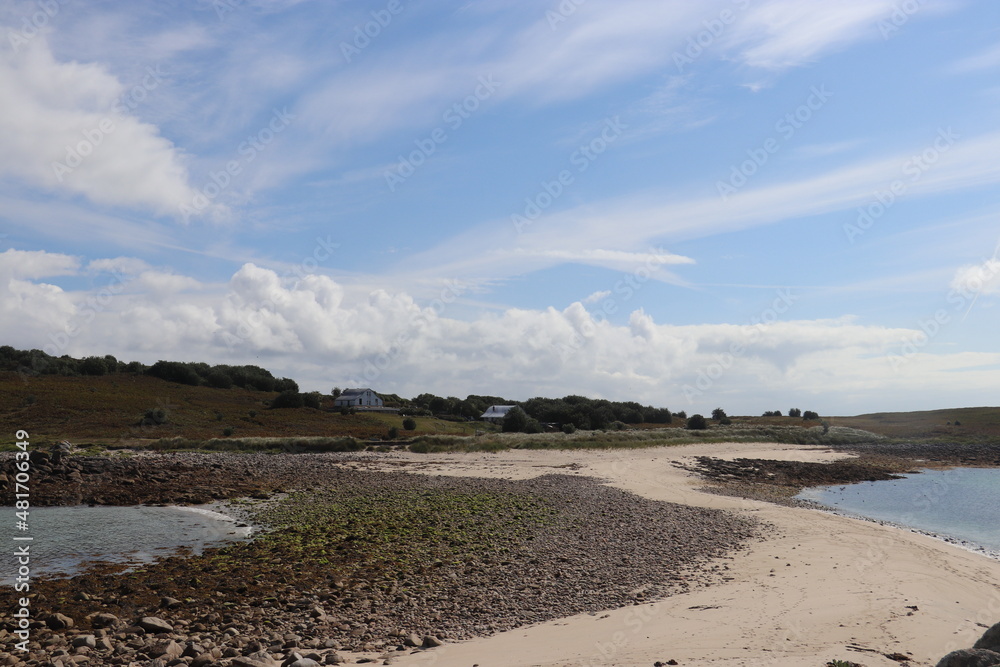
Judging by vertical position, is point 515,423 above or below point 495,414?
above

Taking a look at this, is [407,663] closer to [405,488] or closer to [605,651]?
[605,651]

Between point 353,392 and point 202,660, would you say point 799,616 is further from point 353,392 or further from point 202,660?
point 353,392

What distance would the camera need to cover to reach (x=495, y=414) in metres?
90.3

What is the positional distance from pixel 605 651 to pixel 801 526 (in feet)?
44.6

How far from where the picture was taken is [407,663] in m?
8.80

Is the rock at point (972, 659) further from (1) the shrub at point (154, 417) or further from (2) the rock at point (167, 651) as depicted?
(1) the shrub at point (154, 417)

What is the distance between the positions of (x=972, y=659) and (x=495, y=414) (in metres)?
83.8

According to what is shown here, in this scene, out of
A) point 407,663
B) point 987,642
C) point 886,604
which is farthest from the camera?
point 886,604

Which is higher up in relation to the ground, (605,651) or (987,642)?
(987,642)

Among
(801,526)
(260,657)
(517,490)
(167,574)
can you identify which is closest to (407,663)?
(260,657)

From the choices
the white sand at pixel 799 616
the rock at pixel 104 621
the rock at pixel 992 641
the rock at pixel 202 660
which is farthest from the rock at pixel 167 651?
the rock at pixel 992 641

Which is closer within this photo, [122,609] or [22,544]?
[122,609]

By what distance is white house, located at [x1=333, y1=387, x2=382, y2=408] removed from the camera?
96.1 meters

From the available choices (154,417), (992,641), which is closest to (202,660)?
(992,641)
